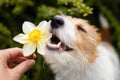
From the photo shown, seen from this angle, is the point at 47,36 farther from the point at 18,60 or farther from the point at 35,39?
the point at 18,60

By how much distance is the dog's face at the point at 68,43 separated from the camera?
1857 mm

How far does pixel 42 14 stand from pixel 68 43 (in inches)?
26.4

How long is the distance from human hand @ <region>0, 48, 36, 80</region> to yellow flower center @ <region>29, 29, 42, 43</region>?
0.34 ft

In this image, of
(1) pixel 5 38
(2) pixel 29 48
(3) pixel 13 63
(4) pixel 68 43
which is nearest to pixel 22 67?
(2) pixel 29 48

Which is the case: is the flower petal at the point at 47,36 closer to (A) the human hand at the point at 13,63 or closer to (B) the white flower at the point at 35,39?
(B) the white flower at the point at 35,39

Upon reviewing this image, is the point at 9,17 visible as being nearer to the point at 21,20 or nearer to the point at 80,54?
the point at 21,20

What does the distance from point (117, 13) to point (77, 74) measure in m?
Answer: 1.16

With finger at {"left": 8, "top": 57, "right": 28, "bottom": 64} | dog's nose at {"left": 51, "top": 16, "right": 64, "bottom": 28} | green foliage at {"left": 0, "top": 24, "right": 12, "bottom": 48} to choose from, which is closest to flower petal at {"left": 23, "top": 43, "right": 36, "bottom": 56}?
finger at {"left": 8, "top": 57, "right": 28, "bottom": 64}

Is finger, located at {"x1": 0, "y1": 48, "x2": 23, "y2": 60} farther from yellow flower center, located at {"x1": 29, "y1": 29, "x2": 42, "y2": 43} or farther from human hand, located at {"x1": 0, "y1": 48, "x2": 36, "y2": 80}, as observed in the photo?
yellow flower center, located at {"x1": 29, "y1": 29, "x2": 42, "y2": 43}

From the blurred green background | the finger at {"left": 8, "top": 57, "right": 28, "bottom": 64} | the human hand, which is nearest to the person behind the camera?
the human hand

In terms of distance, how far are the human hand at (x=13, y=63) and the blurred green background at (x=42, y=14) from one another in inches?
12.5

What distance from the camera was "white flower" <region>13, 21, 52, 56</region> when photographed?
5.49 ft

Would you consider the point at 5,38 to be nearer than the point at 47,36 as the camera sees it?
No

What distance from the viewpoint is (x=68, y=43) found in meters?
1.88
